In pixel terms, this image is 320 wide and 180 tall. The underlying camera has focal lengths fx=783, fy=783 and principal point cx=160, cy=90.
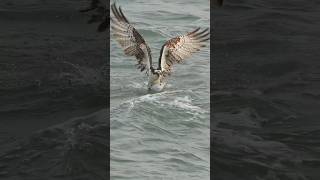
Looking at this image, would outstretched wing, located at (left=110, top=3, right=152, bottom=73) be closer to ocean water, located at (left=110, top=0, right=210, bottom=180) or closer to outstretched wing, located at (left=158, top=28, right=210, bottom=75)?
outstretched wing, located at (left=158, top=28, right=210, bottom=75)

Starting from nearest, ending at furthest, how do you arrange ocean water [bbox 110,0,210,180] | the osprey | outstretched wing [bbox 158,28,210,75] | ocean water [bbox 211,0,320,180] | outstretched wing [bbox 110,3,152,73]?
ocean water [bbox 110,0,210,180]
ocean water [bbox 211,0,320,180]
outstretched wing [bbox 110,3,152,73]
the osprey
outstretched wing [bbox 158,28,210,75]

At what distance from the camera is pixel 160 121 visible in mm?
17234

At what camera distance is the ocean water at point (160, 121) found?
14.4 metres

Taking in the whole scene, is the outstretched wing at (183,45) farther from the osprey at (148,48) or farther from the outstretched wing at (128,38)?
the outstretched wing at (128,38)

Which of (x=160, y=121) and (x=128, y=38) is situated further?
(x=160, y=121)

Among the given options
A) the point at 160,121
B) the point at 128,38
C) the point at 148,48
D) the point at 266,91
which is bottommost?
the point at 160,121

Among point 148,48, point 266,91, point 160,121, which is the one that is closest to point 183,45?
point 148,48

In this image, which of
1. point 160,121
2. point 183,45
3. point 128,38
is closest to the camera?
point 128,38

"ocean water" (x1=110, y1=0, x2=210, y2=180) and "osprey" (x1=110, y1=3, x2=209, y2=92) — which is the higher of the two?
"osprey" (x1=110, y1=3, x2=209, y2=92)

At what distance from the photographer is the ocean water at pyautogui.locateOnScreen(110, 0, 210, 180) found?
1438cm

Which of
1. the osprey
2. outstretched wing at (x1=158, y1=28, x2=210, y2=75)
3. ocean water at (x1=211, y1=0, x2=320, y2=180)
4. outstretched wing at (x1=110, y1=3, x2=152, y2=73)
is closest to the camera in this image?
ocean water at (x1=211, y1=0, x2=320, y2=180)

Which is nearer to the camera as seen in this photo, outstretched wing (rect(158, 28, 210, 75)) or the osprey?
the osprey

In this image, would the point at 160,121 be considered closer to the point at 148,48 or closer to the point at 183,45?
the point at 148,48

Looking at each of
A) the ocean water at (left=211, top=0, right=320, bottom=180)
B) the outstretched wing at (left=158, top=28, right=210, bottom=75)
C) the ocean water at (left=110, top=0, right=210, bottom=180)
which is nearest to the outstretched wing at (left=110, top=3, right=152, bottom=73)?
the outstretched wing at (left=158, top=28, right=210, bottom=75)
